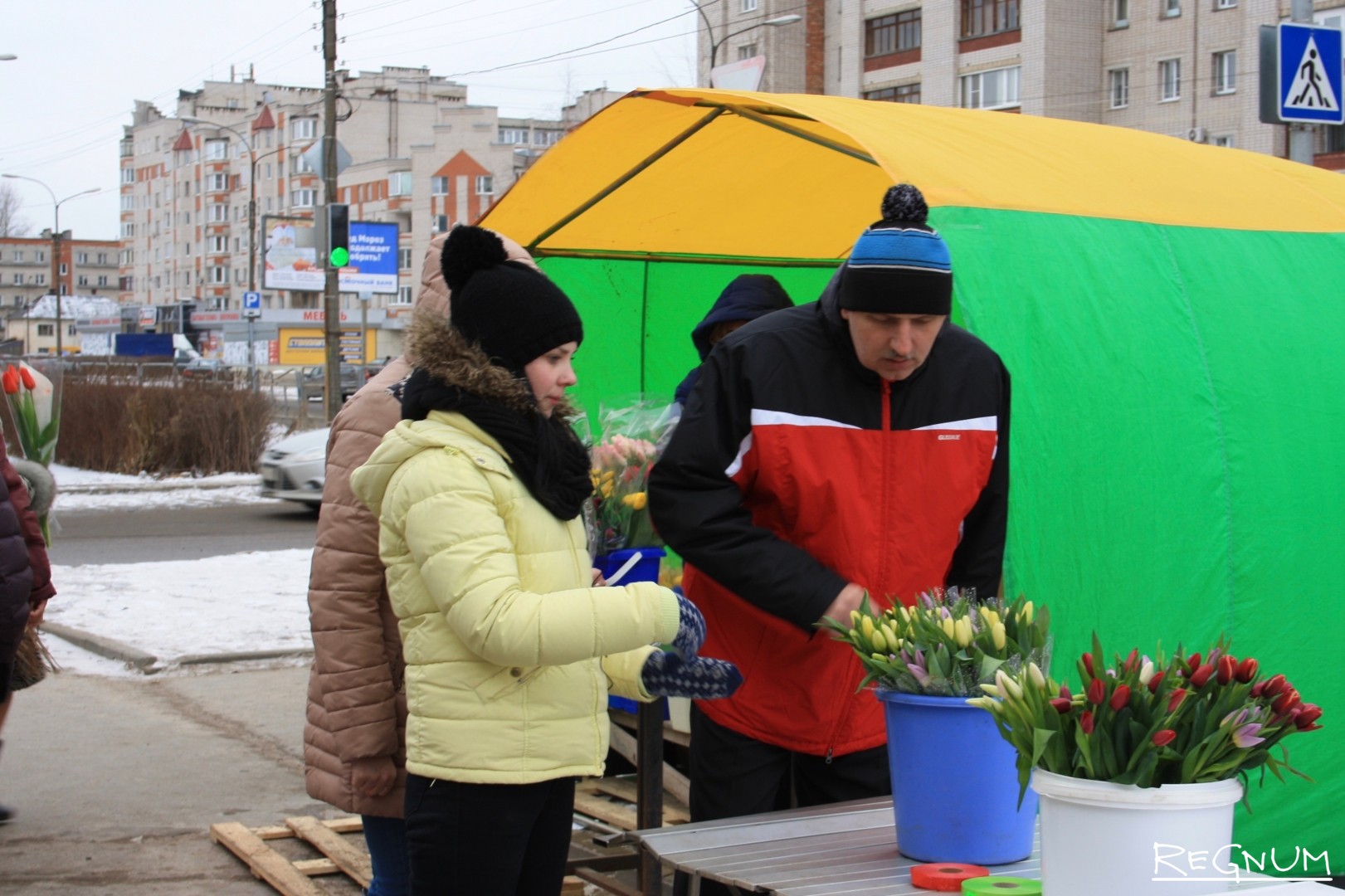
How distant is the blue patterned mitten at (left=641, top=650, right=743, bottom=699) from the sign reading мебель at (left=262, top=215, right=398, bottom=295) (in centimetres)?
1585

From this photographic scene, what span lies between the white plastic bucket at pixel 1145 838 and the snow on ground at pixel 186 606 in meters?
7.18

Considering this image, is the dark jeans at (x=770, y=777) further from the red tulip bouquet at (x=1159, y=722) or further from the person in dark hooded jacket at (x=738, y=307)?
the person in dark hooded jacket at (x=738, y=307)

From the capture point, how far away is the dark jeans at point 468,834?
271 cm

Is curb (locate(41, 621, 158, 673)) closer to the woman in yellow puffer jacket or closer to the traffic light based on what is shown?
the woman in yellow puffer jacket

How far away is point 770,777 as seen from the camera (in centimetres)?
323

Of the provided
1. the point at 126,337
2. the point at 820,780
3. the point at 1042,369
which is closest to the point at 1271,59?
the point at 1042,369

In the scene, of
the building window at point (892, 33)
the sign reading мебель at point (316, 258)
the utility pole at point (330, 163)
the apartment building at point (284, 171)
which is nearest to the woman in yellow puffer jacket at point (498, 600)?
the sign reading мебель at point (316, 258)

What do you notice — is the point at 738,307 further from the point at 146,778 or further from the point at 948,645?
the point at 948,645

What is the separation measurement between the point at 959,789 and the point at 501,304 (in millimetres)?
1209

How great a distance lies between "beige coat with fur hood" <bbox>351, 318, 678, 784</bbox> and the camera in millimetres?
2572

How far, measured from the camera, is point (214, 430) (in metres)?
20.5

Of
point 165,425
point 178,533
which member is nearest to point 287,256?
point 165,425

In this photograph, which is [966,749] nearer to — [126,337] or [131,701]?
[131,701]

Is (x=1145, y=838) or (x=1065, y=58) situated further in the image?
(x=1065, y=58)
